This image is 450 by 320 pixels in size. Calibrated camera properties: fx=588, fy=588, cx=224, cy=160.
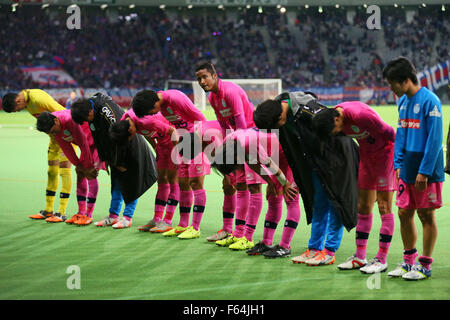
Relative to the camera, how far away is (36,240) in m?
7.40

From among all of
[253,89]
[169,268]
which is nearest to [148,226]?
[169,268]

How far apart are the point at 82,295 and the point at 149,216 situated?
3946 mm

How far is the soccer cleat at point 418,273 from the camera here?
543 centimetres

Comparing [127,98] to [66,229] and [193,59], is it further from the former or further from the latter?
[66,229]

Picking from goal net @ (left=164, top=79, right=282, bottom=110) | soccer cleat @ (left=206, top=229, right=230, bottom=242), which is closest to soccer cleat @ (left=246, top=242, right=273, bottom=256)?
soccer cleat @ (left=206, top=229, right=230, bottom=242)

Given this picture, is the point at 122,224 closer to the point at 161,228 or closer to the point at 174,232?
the point at 161,228

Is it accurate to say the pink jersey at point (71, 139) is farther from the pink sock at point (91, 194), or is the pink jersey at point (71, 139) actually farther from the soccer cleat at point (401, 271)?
the soccer cleat at point (401, 271)

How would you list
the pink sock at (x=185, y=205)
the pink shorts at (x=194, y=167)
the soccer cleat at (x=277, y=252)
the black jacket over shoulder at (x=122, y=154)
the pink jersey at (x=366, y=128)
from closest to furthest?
the pink jersey at (x=366, y=128), the soccer cleat at (x=277, y=252), the pink shorts at (x=194, y=167), the pink sock at (x=185, y=205), the black jacket over shoulder at (x=122, y=154)

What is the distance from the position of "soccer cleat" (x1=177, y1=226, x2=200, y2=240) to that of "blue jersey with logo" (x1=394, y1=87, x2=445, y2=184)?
3028 mm

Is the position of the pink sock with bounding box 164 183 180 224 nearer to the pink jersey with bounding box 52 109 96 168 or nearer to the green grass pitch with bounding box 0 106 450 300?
the green grass pitch with bounding box 0 106 450 300

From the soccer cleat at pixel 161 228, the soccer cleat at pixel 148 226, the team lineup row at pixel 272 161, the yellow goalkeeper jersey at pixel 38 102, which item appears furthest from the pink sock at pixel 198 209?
the yellow goalkeeper jersey at pixel 38 102

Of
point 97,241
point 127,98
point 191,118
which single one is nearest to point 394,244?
point 191,118

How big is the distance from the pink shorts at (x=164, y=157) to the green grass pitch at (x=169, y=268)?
958mm

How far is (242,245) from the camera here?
6.87 metres
